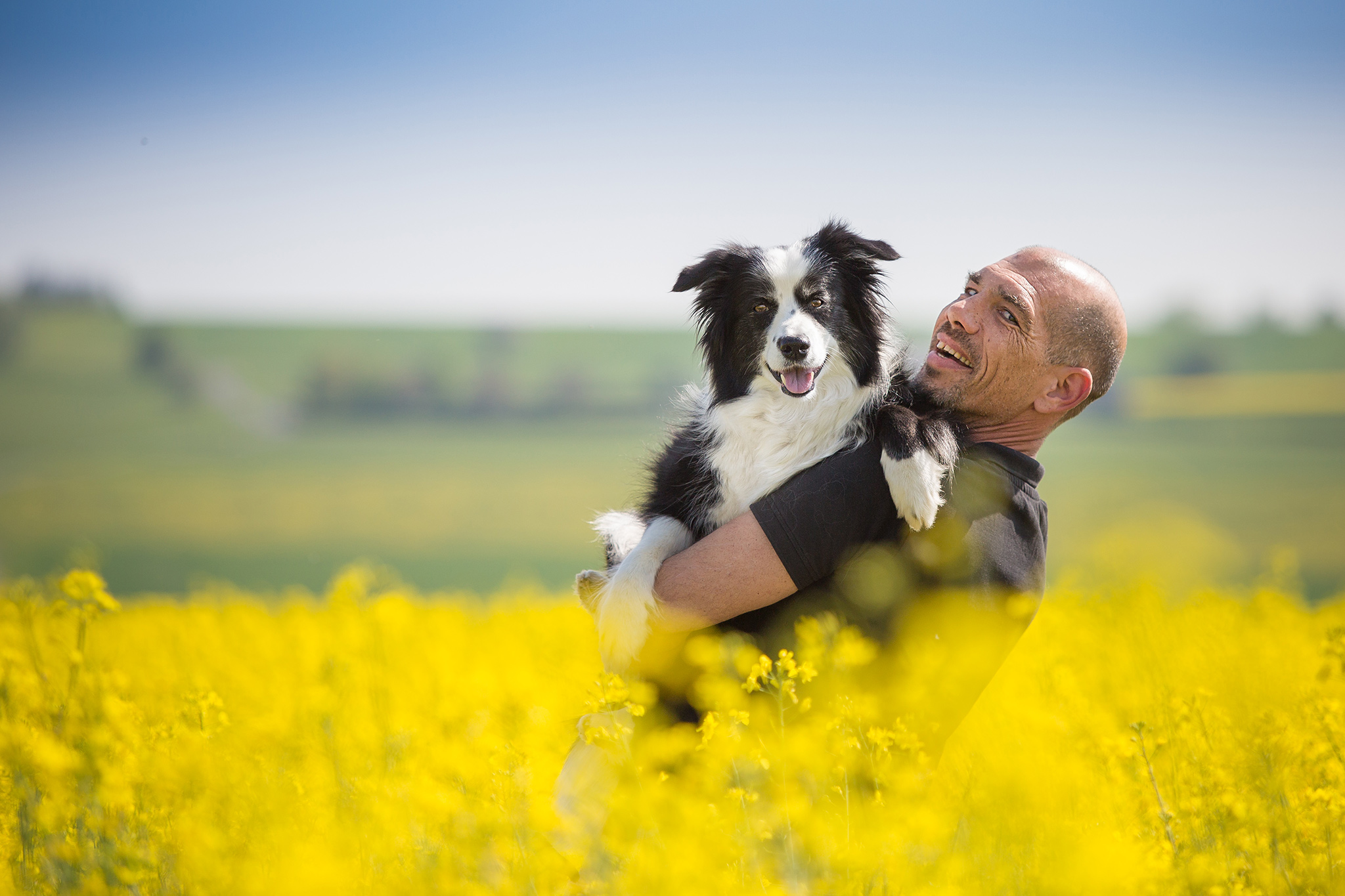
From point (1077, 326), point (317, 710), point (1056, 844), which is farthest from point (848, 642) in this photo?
point (317, 710)

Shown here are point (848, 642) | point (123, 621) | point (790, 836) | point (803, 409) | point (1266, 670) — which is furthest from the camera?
point (123, 621)

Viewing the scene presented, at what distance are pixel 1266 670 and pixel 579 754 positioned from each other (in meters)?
2.33

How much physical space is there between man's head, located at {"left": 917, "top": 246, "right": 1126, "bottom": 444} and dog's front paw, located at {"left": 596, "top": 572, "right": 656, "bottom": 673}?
1.00 metres

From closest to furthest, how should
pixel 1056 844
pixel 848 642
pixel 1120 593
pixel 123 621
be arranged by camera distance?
1. pixel 1056 844
2. pixel 848 642
3. pixel 1120 593
4. pixel 123 621

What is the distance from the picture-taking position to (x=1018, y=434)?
219 centimetres

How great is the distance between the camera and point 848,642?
169cm

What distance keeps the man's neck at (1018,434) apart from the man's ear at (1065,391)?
0.06 m

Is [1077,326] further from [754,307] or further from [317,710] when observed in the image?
[317,710]

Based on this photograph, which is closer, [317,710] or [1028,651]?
[317,710]

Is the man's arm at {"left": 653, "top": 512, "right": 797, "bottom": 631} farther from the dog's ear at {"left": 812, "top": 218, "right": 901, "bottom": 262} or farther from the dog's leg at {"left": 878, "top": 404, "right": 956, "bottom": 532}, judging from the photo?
the dog's ear at {"left": 812, "top": 218, "right": 901, "bottom": 262}

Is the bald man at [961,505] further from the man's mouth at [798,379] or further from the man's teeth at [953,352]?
the man's mouth at [798,379]

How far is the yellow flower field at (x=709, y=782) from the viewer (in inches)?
61.6

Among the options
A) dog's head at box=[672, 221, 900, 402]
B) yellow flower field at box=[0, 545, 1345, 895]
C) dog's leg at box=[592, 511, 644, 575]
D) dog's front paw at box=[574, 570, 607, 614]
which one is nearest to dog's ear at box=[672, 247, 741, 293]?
dog's head at box=[672, 221, 900, 402]

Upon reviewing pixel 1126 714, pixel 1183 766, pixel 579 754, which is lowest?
pixel 1126 714
